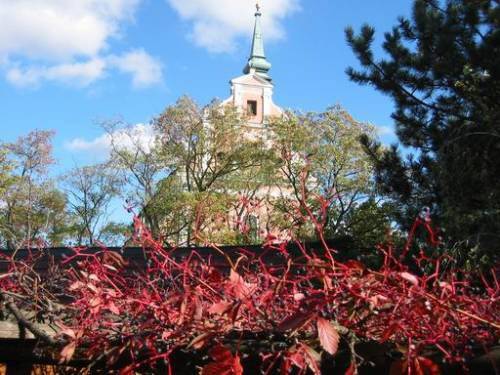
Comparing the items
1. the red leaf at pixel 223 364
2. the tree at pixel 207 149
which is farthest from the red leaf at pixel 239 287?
the tree at pixel 207 149

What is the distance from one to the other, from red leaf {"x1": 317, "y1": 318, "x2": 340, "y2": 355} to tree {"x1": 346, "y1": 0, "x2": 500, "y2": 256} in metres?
3.54

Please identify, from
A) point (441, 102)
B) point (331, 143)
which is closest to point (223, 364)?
point (441, 102)

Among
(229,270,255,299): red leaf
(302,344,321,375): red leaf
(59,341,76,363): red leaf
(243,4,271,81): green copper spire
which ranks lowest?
(59,341,76,363): red leaf

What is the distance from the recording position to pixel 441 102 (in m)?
7.73

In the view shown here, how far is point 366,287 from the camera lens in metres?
1.17

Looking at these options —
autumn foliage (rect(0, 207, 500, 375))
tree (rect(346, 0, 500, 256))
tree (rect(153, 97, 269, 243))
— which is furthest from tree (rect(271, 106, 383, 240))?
autumn foliage (rect(0, 207, 500, 375))

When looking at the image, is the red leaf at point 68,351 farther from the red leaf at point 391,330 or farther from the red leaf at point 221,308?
the red leaf at point 391,330

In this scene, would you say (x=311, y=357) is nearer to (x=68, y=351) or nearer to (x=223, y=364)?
(x=223, y=364)

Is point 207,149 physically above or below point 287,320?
above

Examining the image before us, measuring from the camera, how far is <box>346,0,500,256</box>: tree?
457 centimetres

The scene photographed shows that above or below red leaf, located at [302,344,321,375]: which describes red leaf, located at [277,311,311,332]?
above

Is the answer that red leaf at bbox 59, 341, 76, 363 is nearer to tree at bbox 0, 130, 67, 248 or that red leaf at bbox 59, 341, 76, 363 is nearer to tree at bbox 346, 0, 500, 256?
tree at bbox 346, 0, 500, 256

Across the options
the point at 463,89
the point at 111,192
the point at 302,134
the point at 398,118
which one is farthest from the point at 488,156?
the point at 111,192

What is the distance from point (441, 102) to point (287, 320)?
282 inches
